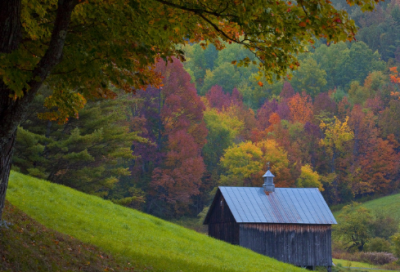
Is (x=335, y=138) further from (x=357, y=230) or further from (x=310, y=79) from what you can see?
(x=310, y=79)

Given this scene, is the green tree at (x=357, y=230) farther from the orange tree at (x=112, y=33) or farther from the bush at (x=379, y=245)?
the orange tree at (x=112, y=33)

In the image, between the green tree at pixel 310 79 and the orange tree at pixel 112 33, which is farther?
the green tree at pixel 310 79

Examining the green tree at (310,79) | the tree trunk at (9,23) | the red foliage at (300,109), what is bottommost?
the tree trunk at (9,23)

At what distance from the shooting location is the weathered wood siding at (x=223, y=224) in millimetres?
29328

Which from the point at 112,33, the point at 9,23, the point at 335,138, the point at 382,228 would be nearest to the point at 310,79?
the point at 335,138

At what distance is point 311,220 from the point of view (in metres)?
29.8

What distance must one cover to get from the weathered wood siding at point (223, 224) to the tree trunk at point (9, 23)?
78.6 feet

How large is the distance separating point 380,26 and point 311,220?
73.9m

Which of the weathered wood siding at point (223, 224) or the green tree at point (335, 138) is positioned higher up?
the green tree at point (335, 138)

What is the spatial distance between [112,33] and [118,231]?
8569 mm

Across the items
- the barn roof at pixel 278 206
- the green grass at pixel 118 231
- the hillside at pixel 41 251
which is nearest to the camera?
the hillside at pixel 41 251

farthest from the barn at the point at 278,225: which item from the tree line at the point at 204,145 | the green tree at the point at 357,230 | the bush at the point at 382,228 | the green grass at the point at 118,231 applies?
the green grass at the point at 118,231

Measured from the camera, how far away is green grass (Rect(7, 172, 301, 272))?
11.2 meters

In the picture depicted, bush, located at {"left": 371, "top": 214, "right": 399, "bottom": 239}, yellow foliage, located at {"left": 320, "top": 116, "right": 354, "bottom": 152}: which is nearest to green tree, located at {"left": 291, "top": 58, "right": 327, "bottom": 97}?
yellow foliage, located at {"left": 320, "top": 116, "right": 354, "bottom": 152}
